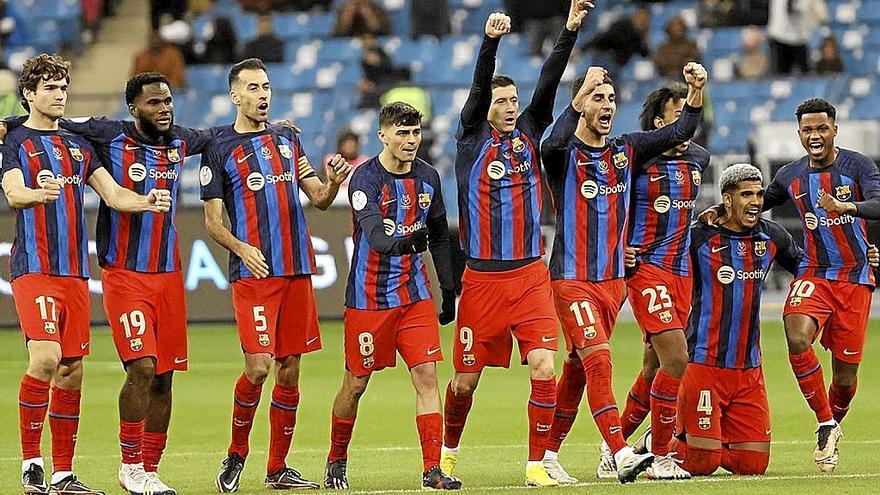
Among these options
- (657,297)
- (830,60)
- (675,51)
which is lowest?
(657,297)

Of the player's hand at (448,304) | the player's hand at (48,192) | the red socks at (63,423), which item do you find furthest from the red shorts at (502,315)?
the player's hand at (48,192)

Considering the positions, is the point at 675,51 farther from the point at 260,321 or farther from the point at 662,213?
the point at 260,321

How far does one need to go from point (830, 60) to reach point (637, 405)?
46.7 ft

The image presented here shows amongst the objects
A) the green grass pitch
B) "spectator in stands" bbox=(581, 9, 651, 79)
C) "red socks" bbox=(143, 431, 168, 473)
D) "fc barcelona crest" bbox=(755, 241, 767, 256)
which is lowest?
the green grass pitch

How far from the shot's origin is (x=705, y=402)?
395 inches

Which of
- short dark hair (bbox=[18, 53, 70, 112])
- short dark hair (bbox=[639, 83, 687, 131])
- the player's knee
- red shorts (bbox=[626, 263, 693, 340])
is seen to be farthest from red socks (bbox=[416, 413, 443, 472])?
short dark hair (bbox=[18, 53, 70, 112])

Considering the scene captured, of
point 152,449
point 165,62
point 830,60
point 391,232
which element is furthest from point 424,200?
point 165,62

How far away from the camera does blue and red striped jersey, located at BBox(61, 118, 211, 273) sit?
9.12 m

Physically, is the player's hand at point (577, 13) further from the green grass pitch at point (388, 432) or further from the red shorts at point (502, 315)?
the green grass pitch at point (388, 432)

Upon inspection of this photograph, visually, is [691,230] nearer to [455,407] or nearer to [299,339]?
[455,407]

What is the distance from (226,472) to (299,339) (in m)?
0.82

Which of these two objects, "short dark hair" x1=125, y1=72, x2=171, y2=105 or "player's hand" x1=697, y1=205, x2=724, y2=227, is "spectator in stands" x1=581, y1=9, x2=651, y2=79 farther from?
"short dark hair" x1=125, y1=72, x2=171, y2=105

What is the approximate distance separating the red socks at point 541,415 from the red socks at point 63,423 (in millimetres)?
2391

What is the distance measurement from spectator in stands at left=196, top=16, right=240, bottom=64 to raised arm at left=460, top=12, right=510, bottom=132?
16.5 metres
